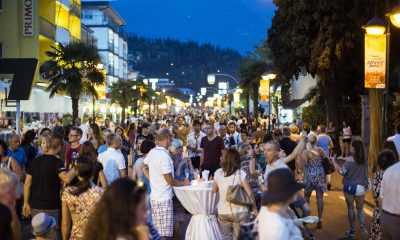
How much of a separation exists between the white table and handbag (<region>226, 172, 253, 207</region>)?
31.4 inches

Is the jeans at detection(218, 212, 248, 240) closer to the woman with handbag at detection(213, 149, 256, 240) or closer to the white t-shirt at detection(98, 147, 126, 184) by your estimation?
the woman with handbag at detection(213, 149, 256, 240)

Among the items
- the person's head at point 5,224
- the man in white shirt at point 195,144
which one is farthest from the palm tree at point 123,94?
the person's head at point 5,224

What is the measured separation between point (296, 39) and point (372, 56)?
1683 cm

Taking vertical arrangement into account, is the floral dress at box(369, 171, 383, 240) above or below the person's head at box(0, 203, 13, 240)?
below

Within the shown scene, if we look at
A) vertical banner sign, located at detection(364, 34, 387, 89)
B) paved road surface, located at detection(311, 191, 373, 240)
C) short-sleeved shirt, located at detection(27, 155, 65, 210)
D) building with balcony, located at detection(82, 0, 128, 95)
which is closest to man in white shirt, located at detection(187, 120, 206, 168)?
paved road surface, located at detection(311, 191, 373, 240)

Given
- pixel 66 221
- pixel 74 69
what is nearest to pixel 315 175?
pixel 66 221

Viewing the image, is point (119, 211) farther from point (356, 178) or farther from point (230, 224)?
point (356, 178)

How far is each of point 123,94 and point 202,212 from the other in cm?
7446

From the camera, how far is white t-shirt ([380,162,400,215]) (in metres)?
8.39

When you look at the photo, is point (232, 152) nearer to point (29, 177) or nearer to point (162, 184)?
point (162, 184)

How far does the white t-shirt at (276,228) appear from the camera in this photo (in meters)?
5.31

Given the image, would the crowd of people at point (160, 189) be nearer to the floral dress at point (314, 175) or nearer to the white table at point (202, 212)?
the floral dress at point (314, 175)

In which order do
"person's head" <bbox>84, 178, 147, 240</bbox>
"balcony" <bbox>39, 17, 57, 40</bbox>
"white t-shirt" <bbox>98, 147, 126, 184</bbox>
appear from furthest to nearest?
"balcony" <bbox>39, 17, 57, 40</bbox>
"white t-shirt" <bbox>98, 147, 126, 184</bbox>
"person's head" <bbox>84, 178, 147, 240</bbox>

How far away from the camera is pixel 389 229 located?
28.1 feet
